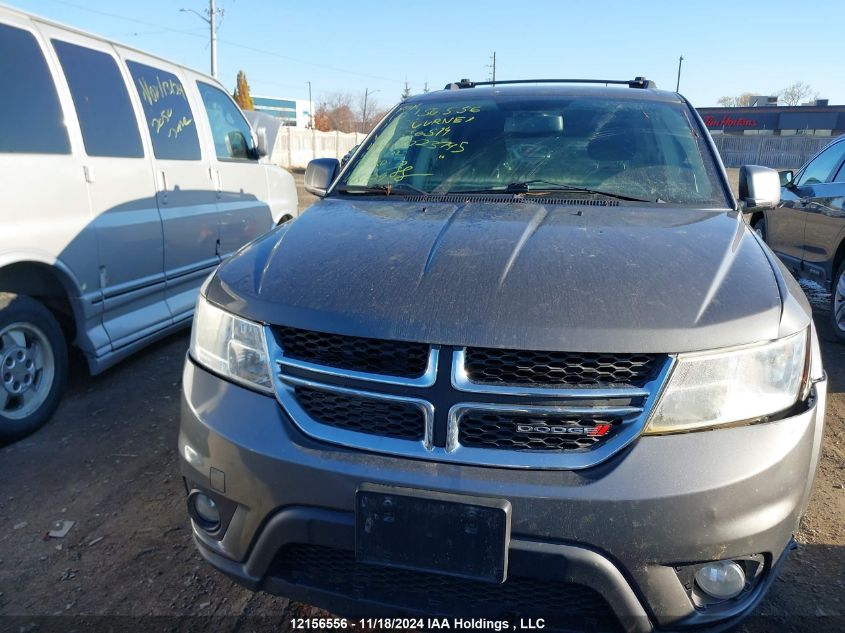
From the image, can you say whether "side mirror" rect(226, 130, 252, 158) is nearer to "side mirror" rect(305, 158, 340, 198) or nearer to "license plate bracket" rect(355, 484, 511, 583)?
"side mirror" rect(305, 158, 340, 198)

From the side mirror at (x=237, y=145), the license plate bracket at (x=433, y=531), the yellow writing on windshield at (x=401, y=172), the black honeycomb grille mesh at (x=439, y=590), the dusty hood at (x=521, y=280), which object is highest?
the side mirror at (x=237, y=145)

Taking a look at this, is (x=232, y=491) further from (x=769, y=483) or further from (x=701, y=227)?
(x=701, y=227)

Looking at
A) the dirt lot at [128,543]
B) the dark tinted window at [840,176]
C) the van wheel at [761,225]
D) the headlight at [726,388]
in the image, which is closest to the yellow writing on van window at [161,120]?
the dirt lot at [128,543]

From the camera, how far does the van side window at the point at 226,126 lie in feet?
17.8

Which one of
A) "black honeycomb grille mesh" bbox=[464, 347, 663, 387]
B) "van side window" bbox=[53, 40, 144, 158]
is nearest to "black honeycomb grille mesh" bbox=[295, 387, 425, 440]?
"black honeycomb grille mesh" bbox=[464, 347, 663, 387]

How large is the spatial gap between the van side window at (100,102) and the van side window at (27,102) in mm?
186

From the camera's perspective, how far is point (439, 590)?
5.51ft

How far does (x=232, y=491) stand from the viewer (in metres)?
1.75

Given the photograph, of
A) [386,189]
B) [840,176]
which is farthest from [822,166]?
[386,189]

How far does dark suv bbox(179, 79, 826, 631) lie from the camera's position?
1.51 metres

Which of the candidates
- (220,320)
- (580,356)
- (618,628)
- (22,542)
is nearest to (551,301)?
(580,356)

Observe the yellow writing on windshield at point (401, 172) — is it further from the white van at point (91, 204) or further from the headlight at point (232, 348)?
the white van at point (91, 204)

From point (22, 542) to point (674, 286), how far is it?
2.70m

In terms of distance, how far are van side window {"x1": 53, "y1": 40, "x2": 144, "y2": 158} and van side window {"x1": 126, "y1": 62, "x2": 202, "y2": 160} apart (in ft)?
0.71
